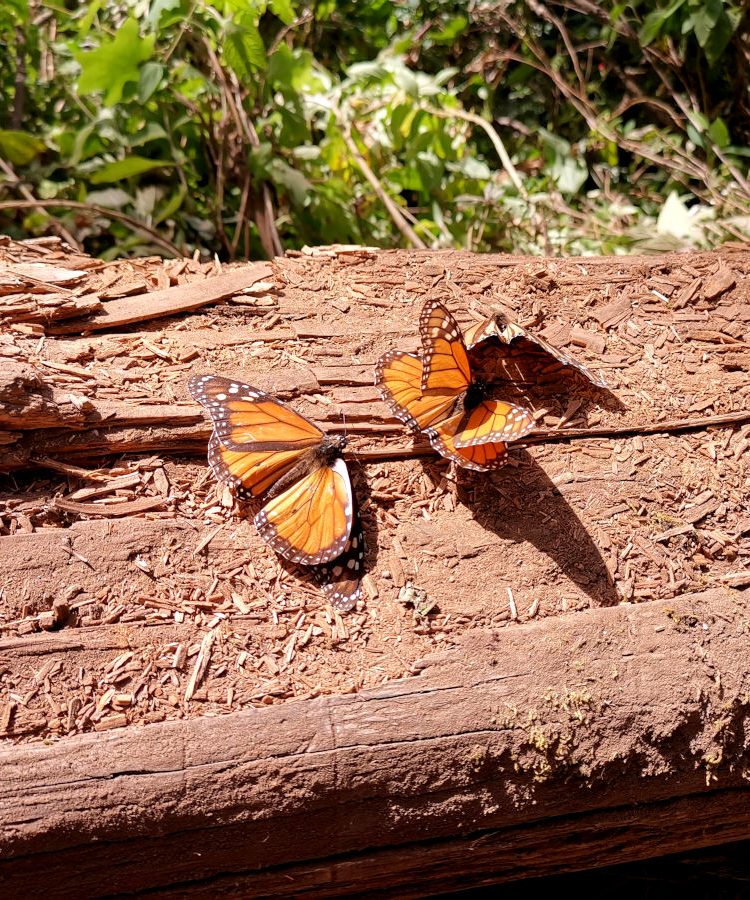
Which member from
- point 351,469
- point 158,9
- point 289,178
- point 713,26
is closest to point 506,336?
point 351,469

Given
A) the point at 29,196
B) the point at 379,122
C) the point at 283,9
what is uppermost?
the point at 283,9

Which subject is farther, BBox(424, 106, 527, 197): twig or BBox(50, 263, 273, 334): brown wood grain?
BBox(424, 106, 527, 197): twig

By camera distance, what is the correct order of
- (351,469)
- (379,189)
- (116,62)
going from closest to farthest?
(351,469) → (116,62) → (379,189)

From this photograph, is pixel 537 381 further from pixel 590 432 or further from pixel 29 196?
pixel 29 196

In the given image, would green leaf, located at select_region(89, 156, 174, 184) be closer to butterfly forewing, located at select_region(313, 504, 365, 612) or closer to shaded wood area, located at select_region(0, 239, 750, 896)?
shaded wood area, located at select_region(0, 239, 750, 896)

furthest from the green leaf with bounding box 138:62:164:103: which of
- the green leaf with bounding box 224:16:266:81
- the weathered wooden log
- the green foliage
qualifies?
the weathered wooden log

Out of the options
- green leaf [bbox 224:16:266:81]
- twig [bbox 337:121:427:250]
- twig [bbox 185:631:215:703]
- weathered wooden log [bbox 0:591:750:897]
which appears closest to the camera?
weathered wooden log [bbox 0:591:750:897]

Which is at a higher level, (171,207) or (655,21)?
(655,21)
